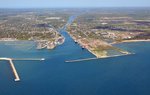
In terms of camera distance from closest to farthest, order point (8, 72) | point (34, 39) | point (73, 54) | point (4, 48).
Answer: point (8, 72) → point (73, 54) → point (4, 48) → point (34, 39)

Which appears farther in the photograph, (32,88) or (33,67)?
(33,67)

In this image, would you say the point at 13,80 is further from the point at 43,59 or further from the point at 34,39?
the point at 34,39

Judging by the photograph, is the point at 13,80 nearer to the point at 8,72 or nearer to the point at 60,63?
the point at 8,72

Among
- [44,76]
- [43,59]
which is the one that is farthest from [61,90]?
[43,59]

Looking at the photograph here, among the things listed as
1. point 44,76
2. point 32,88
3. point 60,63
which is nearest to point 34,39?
point 60,63

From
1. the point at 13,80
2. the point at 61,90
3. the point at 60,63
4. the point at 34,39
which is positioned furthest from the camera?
the point at 34,39

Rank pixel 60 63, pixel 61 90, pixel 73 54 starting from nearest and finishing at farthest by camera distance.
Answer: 1. pixel 61 90
2. pixel 60 63
3. pixel 73 54
